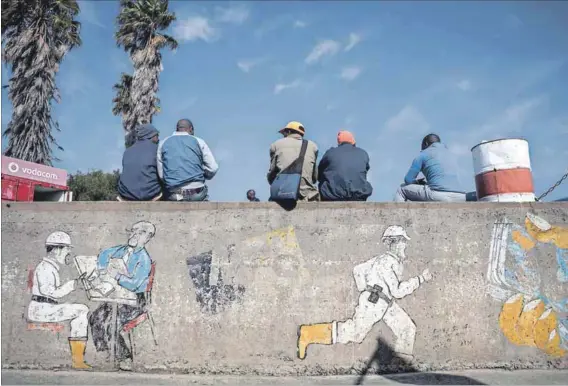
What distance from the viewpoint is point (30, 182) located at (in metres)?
13.6

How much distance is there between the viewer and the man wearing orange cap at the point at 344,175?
5008mm

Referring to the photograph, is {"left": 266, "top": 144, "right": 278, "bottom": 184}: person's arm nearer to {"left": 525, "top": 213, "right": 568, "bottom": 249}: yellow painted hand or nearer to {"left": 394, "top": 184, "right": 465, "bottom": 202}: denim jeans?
{"left": 394, "top": 184, "right": 465, "bottom": 202}: denim jeans

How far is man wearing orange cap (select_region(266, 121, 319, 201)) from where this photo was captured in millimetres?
5051

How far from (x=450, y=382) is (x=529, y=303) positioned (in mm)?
1273

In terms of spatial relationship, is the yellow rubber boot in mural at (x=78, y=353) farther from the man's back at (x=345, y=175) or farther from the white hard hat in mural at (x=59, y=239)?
the man's back at (x=345, y=175)

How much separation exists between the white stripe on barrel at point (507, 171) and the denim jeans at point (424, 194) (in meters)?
0.33

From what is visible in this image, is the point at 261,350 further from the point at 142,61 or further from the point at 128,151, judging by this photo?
the point at 142,61

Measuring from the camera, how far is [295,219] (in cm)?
470

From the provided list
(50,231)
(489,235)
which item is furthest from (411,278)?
(50,231)

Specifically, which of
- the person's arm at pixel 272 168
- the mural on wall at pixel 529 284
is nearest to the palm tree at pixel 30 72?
the person's arm at pixel 272 168

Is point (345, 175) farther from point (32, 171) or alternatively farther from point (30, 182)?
point (32, 171)

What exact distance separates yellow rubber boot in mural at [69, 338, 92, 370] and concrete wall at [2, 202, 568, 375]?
73mm

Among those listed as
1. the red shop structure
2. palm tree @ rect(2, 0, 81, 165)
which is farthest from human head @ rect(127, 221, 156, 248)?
palm tree @ rect(2, 0, 81, 165)

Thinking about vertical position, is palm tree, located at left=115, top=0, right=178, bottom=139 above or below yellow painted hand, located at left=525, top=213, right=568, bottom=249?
above
